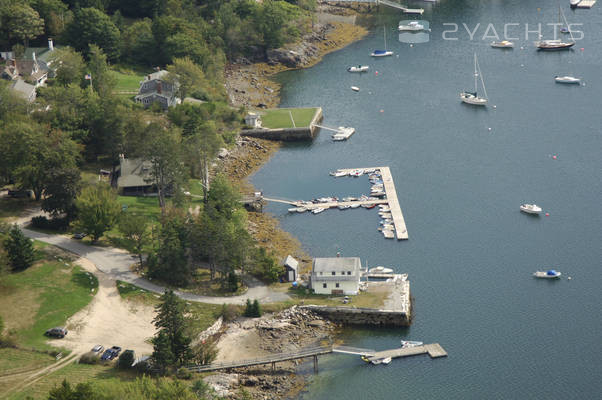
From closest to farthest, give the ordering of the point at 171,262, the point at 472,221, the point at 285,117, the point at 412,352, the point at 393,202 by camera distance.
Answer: the point at 412,352
the point at 171,262
the point at 472,221
the point at 393,202
the point at 285,117

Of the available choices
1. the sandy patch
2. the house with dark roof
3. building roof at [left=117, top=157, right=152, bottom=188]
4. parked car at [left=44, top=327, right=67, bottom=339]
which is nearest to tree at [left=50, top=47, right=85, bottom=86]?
the house with dark roof

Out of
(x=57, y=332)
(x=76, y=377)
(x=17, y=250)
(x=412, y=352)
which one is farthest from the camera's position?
(x=17, y=250)

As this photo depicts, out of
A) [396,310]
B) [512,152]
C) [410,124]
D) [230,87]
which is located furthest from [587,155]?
[230,87]

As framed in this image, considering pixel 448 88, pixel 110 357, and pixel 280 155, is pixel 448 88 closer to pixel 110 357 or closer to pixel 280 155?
pixel 280 155

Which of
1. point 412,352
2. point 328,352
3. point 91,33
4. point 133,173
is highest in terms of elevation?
point 91,33

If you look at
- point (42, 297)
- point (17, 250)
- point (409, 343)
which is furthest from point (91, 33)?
point (409, 343)

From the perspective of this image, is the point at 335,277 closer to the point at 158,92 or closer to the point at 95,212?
the point at 95,212

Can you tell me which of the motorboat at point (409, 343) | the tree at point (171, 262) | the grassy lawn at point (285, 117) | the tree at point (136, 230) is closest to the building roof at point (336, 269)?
the motorboat at point (409, 343)
